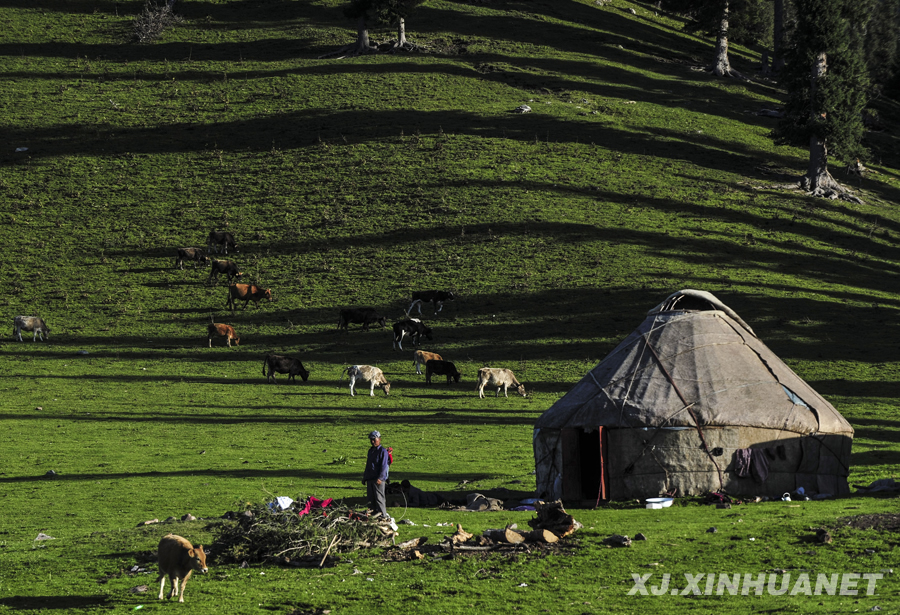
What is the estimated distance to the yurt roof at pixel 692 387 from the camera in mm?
19500

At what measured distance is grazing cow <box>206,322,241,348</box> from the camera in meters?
41.1

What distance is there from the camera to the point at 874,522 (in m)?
14.4

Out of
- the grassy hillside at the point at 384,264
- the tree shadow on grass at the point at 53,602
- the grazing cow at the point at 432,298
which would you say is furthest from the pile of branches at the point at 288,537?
the grazing cow at the point at 432,298

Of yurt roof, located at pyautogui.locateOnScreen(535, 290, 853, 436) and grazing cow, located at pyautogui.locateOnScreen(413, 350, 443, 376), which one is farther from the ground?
yurt roof, located at pyautogui.locateOnScreen(535, 290, 853, 436)

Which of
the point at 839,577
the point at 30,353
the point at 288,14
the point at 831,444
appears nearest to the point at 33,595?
the point at 839,577

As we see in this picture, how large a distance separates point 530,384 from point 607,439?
16206 mm

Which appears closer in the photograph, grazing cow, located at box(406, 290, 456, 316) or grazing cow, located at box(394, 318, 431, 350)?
grazing cow, located at box(394, 318, 431, 350)

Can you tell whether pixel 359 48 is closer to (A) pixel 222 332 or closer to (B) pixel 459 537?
Answer: (A) pixel 222 332

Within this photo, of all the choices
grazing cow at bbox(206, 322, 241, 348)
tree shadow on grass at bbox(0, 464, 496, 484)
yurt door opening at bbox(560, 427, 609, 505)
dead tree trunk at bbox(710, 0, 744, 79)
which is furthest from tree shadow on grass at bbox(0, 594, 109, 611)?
dead tree trunk at bbox(710, 0, 744, 79)

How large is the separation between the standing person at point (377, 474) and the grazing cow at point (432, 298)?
2956 cm

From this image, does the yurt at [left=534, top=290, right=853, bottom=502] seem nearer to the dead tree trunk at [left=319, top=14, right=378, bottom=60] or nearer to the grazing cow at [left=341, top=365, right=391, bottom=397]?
the grazing cow at [left=341, top=365, right=391, bottom=397]

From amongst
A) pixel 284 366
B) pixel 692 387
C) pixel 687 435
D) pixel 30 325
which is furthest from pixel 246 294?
pixel 687 435

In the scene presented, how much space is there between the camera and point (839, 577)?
12.0m

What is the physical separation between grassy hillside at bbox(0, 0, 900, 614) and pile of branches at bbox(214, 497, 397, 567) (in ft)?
1.58
